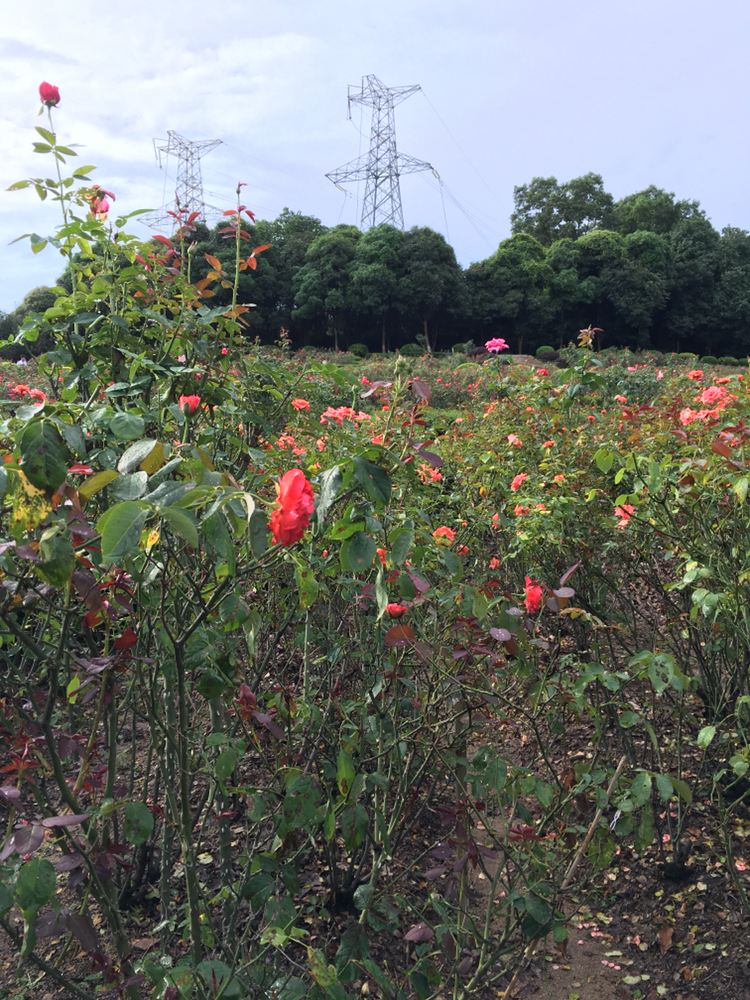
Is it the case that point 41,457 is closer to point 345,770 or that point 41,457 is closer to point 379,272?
point 345,770

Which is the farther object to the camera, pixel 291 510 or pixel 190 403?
pixel 190 403

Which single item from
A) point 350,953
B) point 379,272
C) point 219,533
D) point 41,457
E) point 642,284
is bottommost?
point 350,953

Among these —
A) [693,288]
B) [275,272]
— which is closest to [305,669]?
[275,272]

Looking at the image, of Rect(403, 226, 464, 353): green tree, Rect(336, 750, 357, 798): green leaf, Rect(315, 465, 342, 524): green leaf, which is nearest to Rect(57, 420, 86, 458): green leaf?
Rect(315, 465, 342, 524): green leaf

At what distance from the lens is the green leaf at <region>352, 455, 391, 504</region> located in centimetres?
103

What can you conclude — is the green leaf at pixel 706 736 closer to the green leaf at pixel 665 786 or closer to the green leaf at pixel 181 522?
the green leaf at pixel 665 786

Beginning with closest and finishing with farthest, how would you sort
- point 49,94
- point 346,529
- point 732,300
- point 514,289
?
point 346,529, point 49,94, point 514,289, point 732,300

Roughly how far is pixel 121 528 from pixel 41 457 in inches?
8.6

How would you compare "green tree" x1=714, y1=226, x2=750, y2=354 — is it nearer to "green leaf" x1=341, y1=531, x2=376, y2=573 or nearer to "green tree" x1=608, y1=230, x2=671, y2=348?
"green tree" x1=608, y1=230, x2=671, y2=348

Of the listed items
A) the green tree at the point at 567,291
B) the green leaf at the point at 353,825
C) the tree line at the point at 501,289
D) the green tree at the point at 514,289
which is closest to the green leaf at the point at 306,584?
the green leaf at the point at 353,825

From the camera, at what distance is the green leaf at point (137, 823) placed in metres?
1.26

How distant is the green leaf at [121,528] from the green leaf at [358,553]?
374 millimetres

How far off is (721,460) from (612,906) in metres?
1.69

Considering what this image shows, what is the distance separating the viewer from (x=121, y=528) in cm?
80
